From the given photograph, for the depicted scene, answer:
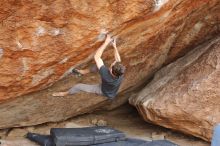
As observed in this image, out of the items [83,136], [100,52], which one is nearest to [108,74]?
[100,52]

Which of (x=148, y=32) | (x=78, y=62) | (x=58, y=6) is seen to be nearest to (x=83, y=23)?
(x=58, y=6)

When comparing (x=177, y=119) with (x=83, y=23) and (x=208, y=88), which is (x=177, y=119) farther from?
(x=83, y=23)

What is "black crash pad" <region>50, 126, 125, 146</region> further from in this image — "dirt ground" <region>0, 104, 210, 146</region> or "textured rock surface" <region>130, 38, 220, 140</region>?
"textured rock surface" <region>130, 38, 220, 140</region>

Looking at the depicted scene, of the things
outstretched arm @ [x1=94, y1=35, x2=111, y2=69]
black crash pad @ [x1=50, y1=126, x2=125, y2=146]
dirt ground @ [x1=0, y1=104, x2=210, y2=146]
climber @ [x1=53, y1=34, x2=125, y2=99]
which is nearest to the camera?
climber @ [x1=53, y1=34, x2=125, y2=99]

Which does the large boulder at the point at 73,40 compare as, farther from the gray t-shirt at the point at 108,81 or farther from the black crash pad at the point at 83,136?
the black crash pad at the point at 83,136

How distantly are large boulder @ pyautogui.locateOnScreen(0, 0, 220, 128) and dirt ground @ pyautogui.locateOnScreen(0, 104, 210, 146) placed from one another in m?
0.18

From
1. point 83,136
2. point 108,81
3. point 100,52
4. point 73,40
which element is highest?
point 73,40

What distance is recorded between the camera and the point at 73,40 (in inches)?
202

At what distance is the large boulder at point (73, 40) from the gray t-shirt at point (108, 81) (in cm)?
45

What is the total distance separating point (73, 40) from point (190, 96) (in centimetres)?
201

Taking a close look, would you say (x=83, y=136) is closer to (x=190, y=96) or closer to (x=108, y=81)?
(x=108, y=81)

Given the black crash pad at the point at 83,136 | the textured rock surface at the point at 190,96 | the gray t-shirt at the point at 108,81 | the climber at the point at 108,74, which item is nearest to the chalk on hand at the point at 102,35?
the climber at the point at 108,74

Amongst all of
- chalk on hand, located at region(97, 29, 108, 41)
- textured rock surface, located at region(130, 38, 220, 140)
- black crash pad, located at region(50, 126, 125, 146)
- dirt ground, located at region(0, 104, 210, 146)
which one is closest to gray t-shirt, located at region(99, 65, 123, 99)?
chalk on hand, located at region(97, 29, 108, 41)

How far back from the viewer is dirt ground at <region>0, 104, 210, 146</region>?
6.40m
